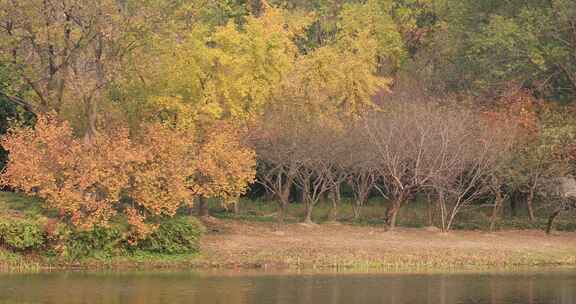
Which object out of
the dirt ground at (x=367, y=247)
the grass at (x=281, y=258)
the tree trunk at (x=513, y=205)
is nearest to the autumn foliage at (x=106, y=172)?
the grass at (x=281, y=258)

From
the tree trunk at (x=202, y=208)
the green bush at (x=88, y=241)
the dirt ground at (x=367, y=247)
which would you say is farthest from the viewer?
the tree trunk at (x=202, y=208)

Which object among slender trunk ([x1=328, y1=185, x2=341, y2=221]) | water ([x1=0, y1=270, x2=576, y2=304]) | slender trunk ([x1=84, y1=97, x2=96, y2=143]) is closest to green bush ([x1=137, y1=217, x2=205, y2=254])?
water ([x1=0, y1=270, x2=576, y2=304])

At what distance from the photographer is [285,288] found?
1361 inches

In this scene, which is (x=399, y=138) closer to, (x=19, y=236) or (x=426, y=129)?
(x=426, y=129)

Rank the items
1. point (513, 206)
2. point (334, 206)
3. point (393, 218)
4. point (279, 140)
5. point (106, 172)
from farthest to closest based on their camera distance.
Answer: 1. point (513, 206)
2. point (334, 206)
3. point (393, 218)
4. point (279, 140)
5. point (106, 172)

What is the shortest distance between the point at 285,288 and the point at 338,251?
10.7m

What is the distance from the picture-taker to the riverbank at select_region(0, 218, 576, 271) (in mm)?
42469

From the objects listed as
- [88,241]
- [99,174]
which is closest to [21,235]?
[88,241]

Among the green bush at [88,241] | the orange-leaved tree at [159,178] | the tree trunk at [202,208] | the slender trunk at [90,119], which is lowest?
the green bush at [88,241]

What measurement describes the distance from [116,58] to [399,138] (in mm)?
14305

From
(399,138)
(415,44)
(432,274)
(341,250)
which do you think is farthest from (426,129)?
(415,44)

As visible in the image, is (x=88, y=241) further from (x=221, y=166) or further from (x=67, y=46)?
(x=67, y=46)

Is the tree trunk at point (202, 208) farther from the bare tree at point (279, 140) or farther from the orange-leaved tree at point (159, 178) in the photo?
the orange-leaved tree at point (159, 178)

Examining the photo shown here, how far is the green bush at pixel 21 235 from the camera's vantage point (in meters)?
40.8
